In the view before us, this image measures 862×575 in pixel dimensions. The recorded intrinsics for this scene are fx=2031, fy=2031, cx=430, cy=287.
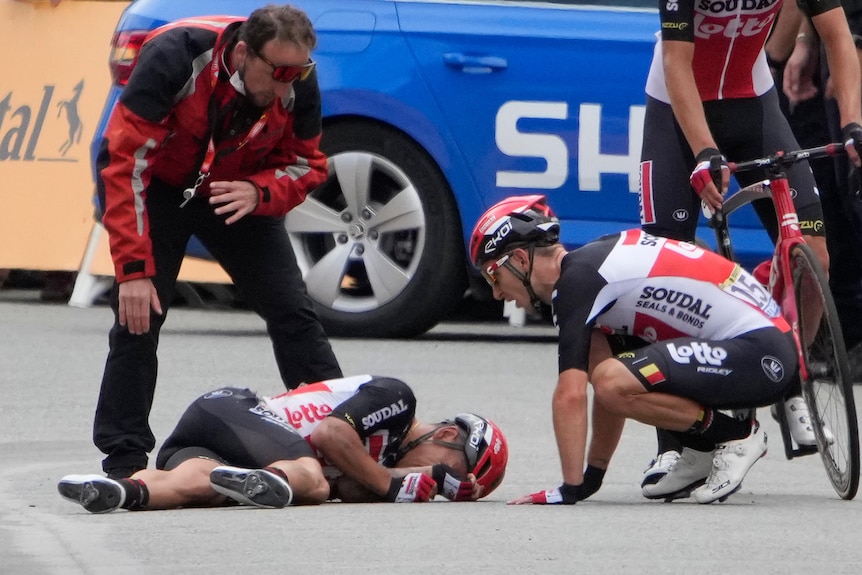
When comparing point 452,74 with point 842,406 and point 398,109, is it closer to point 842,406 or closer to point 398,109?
point 398,109

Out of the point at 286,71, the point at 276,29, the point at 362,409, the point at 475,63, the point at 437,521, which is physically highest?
the point at 276,29

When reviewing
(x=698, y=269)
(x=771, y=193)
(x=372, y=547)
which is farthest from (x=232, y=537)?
(x=771, y=193)

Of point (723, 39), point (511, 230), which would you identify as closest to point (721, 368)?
point (511, 230)

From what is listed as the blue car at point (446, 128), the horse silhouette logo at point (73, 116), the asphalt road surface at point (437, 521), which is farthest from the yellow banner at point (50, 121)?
the asphalt road surface at point (437, 521)

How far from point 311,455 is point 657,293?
3.75ft

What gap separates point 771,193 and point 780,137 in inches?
10.2

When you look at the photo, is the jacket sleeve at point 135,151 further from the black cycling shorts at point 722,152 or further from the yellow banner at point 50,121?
the yellow banner at point 50,121

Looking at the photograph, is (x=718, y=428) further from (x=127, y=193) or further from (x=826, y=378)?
(x=127, y=193)

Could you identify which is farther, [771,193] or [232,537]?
[771,193]

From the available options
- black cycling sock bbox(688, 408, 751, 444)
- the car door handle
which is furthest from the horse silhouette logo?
black cycling sock bbox(688, 408, 751, 444)

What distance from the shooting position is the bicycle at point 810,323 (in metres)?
6.11

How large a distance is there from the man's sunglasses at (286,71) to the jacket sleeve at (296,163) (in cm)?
19

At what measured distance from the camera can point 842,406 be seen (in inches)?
240

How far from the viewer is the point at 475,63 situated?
9523 millimetres
